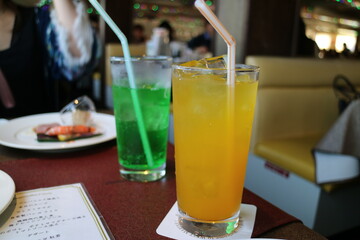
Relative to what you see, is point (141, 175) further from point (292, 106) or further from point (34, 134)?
point (292, 106)

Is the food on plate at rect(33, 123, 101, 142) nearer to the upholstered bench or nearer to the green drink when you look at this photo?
the green drink

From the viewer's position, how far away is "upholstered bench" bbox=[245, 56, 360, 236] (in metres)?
1.88

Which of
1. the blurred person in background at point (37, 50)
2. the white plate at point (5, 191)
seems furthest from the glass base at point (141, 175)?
the blurred person in background at point (37, 50)

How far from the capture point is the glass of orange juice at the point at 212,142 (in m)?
0.47

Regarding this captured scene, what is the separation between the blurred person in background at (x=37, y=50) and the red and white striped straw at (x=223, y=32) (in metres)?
1.12

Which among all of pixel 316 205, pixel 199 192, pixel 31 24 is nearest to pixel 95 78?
pixel 31 24

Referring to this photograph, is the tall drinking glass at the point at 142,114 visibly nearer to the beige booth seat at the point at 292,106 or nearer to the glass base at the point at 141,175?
the glass base at the point at 141,175

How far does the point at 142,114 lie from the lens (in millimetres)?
666

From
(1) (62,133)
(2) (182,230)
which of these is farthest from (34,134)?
(2) (182,230)

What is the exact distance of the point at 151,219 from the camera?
1.70ft

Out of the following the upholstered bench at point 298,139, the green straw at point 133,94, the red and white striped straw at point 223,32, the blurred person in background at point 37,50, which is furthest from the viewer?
the upholstered bench at point 298,139

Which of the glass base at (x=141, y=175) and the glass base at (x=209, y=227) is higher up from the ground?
the glass base at (x=141, y=175)

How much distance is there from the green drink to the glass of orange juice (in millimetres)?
169

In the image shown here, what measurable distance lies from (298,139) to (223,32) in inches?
84.2
